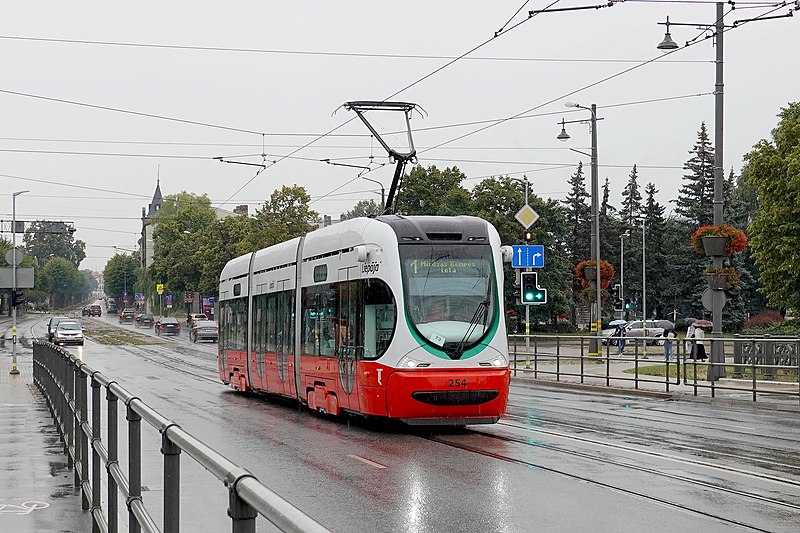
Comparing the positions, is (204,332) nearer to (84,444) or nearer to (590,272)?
(590,272)

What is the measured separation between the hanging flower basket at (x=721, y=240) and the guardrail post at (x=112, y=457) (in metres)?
22.8

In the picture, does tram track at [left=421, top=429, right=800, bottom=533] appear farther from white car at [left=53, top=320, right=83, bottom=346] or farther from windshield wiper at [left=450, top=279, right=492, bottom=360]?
white car at [left=53, top=320, right=83, bottom=346]

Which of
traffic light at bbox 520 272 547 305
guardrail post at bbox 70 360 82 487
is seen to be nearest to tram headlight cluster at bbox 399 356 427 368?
guardrail post at bbox 70 360 82 487

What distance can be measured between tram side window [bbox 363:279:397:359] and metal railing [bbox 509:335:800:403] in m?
9.98

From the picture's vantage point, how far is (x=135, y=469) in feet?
19.0

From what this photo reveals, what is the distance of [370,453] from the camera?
1478 cm

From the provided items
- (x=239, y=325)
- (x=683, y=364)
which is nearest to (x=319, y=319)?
A: (x=239, y=325)

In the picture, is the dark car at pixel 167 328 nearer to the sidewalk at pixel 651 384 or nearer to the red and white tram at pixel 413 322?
the sidewalk at pixel 651 384

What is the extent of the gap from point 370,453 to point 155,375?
Result: 2372 centimetres

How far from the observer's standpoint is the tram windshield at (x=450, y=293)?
16.9 metres

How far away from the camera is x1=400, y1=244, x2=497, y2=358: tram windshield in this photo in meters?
16.9

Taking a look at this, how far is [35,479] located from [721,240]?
793 inches

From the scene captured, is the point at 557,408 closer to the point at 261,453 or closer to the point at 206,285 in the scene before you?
the point at 261,453

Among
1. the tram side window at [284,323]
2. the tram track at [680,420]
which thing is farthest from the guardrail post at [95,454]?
the tram side window at [284,323]
